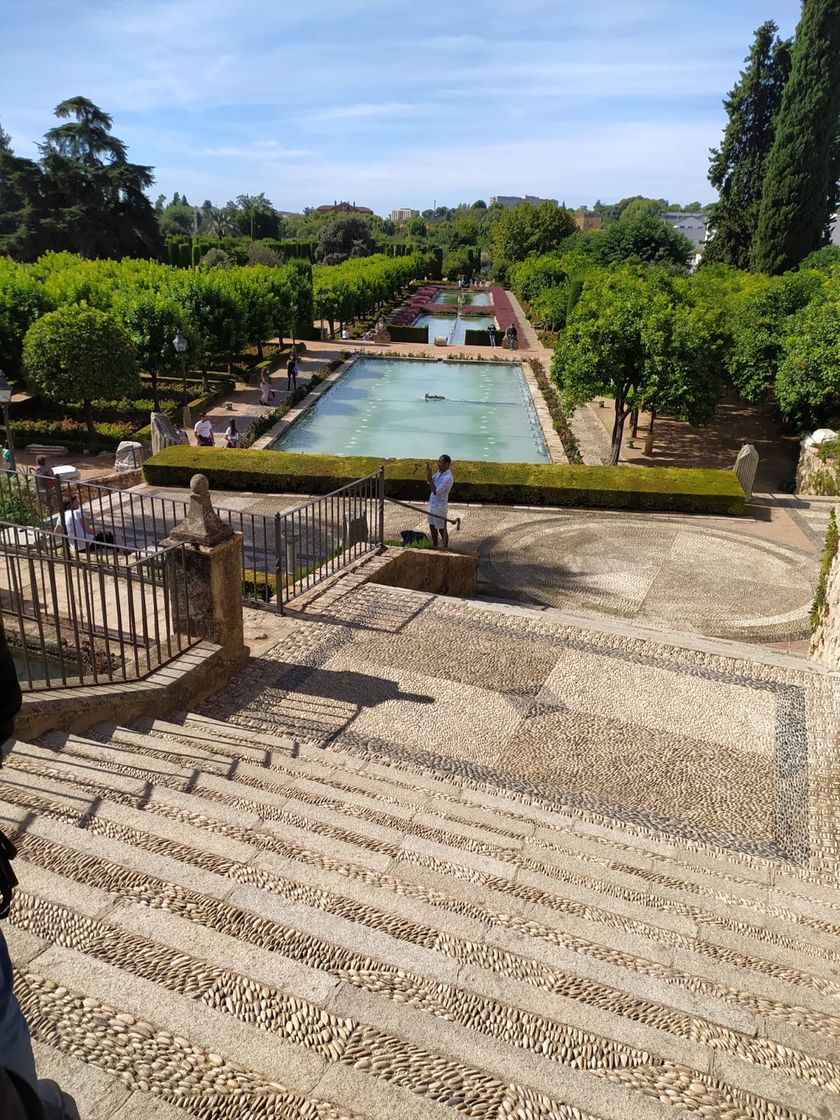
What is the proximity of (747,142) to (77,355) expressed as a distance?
36915 mm

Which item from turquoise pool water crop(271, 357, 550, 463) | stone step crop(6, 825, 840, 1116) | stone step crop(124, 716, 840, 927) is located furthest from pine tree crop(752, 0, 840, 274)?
stone step crop(6, 825, 840, 1116)

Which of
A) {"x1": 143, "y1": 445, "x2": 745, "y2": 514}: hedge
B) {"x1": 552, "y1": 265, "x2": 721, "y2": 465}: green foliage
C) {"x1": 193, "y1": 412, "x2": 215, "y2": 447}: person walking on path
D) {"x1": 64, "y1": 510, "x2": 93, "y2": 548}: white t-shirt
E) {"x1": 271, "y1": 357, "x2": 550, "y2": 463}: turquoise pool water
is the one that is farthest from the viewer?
{"x1": 271, "y1": 357, "x2": 550, "y2": 463}: turquoise pool water

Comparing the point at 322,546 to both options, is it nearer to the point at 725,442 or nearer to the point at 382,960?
the point at 382,960

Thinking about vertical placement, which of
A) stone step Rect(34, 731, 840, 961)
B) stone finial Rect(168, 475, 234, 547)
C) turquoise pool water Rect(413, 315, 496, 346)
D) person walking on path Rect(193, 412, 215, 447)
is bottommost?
person walking on path Rect(193, 412, 215, 447)

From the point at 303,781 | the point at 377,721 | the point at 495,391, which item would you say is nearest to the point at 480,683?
the point at 377,721

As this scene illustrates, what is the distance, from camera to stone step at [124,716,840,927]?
4.56m

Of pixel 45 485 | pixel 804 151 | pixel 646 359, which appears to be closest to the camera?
pixel 45 485

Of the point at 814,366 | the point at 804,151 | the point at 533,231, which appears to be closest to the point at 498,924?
the point at 814,366

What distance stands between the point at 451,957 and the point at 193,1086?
3.63 feet

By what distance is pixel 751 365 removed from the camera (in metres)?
21.8

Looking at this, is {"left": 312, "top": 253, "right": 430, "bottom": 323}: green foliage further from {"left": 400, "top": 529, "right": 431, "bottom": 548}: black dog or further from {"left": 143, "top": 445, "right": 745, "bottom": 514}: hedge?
{"left": 400, "top": 529, "right": 431, "bottom": 548}: black dog

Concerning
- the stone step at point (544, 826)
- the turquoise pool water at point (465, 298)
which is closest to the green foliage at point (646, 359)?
the stone step at point (544, 826)

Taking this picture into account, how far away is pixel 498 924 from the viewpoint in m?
3.43

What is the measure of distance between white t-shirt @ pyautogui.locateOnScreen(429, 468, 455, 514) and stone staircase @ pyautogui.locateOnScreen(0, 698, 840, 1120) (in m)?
6.77
